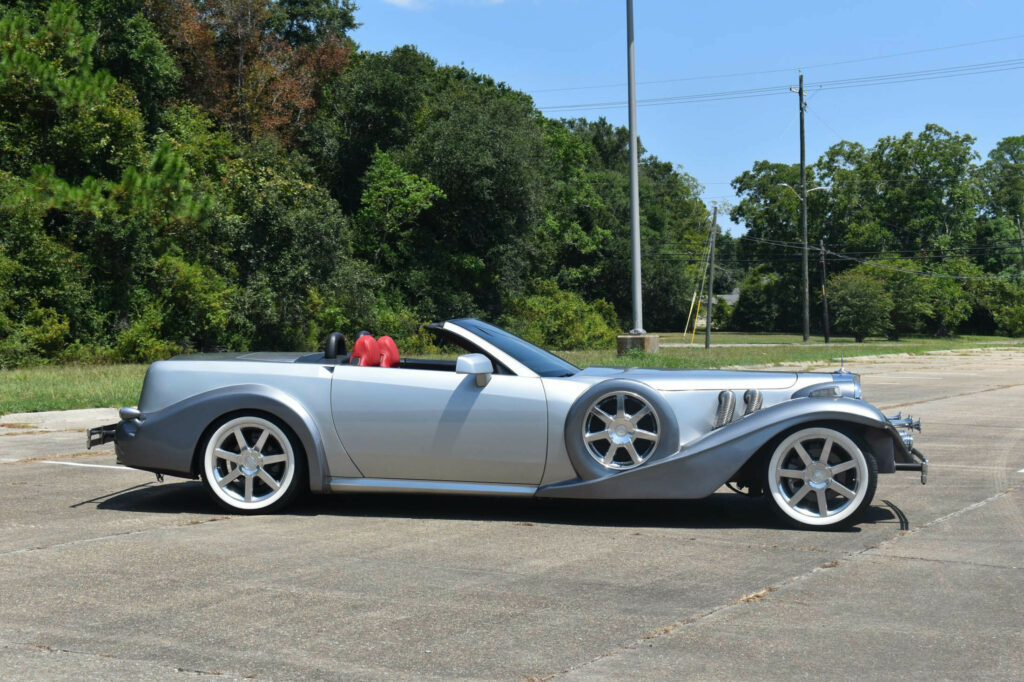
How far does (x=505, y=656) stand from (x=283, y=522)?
9.90ft

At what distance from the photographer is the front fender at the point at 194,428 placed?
6.53 m

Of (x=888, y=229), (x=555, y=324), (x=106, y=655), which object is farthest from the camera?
(x=888, y=229)

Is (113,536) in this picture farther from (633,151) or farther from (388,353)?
(633,151)

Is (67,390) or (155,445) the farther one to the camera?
(67,390)

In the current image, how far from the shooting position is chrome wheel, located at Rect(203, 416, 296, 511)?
6.62 m

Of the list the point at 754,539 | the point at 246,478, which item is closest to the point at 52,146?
the point at 246,478

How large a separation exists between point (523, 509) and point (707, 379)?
62.1 inches

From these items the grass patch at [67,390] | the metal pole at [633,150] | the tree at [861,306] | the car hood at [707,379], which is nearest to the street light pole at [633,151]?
the metal pole at [633,150]

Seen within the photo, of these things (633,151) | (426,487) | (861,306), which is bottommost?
(426,487)

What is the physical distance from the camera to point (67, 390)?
1576cm

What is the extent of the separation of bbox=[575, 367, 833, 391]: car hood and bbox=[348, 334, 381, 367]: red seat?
4.49 ft

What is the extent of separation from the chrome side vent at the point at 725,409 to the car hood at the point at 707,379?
89 mm

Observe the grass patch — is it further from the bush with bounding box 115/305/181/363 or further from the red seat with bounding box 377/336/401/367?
the bush with bounding box 115/305/181/363

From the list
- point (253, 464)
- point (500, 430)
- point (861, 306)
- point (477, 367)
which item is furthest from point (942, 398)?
point (861, 306)
